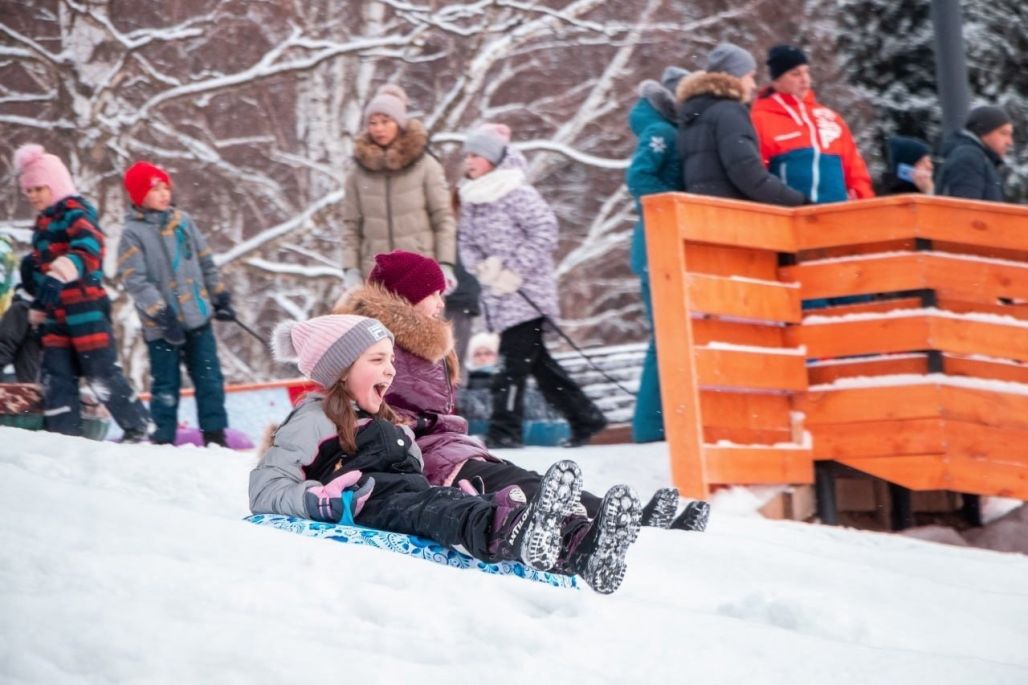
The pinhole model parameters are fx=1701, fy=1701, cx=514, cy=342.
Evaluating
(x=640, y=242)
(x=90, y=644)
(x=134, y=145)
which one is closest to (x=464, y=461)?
(x=90, y=644)

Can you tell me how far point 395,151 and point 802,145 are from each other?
2.21 metres

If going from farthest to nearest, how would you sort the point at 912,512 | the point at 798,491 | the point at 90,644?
the point at 912,512 < the point at 798,491 < the point at 90,644

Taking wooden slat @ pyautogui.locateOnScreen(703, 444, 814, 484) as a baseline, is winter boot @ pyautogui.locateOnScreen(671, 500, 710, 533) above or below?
above

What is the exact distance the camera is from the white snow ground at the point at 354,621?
3.62m

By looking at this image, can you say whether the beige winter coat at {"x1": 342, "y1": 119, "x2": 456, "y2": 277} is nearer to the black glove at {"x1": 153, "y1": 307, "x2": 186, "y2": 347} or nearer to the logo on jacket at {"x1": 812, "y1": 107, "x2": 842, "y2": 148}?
the black glove at {"x1": 153, "y1": 307, "x2": 186, "y2": 347}

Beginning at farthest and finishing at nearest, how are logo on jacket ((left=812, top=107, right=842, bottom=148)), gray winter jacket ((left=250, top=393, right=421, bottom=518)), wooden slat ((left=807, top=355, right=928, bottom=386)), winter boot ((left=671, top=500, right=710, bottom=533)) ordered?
logo on jacket ((left=812, top=107, right=842, bottom=148)) → wooden slat ((left=807, top=355, right=928, bottom=386)) → winter boot ((left=671, top=500, right=710, bottom=533)) → gray winter jacket ((left=250, top=393, right=421, bottom=518))

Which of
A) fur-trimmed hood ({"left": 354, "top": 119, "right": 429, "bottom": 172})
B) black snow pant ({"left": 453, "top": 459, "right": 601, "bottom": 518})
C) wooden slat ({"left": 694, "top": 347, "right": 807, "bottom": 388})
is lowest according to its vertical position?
wooden slat ({"left": 694, "top": 347, "right": 807, "bottom": 388})

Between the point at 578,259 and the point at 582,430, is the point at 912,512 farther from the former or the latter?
the point at 578,259

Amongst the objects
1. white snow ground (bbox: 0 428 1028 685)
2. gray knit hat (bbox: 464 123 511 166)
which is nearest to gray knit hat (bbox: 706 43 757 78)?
gray knit hat (bbox: 464 123 511 166)

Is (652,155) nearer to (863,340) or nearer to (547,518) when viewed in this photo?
(863,340)

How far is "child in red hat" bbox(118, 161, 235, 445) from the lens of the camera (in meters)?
8.90

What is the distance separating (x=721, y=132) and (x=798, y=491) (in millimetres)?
1843

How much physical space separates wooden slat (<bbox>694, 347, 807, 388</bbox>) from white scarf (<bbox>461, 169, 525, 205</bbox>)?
2033mm

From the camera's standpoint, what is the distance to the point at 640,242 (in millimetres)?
9273
